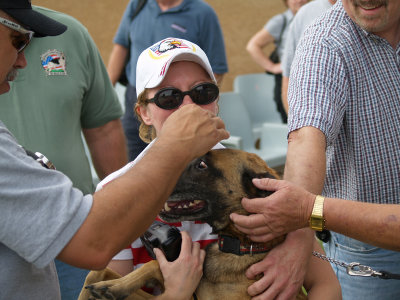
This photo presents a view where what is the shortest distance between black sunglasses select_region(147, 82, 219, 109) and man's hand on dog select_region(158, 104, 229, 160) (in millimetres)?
433

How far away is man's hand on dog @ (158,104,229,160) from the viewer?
57.7 inches

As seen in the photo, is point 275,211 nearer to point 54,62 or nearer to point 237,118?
point 54,62

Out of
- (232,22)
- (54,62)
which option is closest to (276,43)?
(232,22)

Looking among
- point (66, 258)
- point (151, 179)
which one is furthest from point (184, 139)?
point (66, 258)

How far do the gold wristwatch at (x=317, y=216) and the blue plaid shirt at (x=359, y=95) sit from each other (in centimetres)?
49

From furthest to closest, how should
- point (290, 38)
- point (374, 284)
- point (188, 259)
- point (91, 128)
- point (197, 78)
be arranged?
point (290, 38) → point (91, 128) → point (374, 284) → point (197, 78) → point (188, 259)

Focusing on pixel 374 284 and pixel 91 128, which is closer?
pixel 374 284

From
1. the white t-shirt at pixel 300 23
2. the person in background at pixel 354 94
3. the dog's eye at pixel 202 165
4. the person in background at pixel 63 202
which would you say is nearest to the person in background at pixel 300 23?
the white t-shirt at pixel 300 23

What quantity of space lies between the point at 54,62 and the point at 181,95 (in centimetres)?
116

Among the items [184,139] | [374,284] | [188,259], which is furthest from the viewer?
[374,284]

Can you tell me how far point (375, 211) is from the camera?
1922mm

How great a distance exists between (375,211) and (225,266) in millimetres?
665

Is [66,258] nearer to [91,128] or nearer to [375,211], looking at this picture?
[375,211]

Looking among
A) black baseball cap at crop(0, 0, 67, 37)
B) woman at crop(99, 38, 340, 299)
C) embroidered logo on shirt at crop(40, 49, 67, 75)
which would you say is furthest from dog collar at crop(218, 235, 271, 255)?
embroidered logo on shirt at crop(40, 49, 67, 75)
